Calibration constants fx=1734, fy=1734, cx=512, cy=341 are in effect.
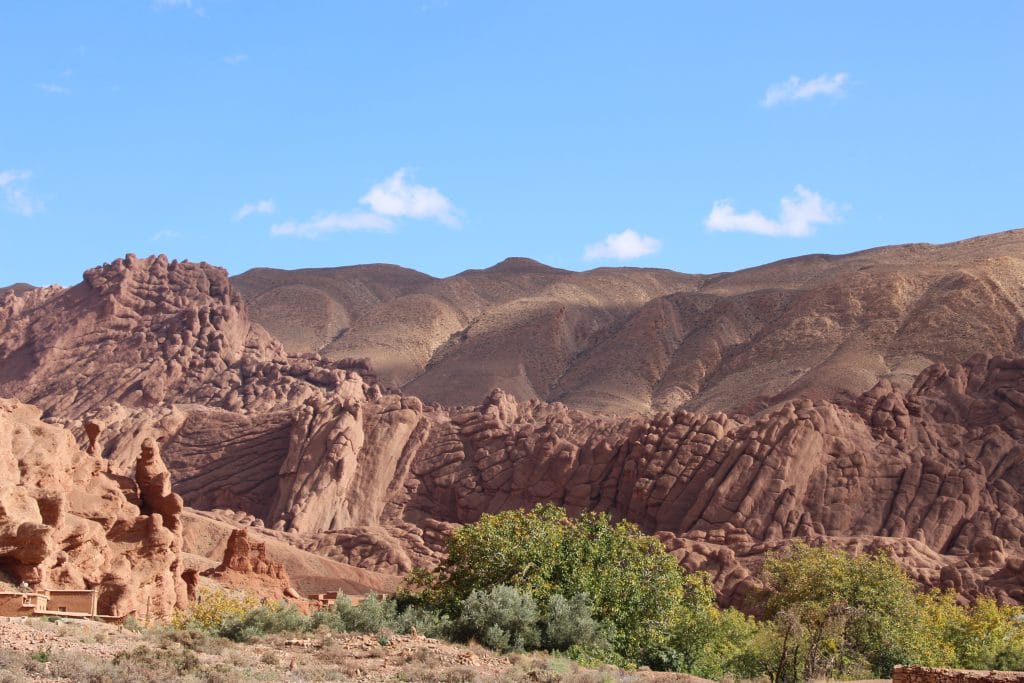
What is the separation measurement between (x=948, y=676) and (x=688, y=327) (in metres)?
121

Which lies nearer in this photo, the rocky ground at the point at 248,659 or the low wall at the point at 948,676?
the low wall at the point at 948,676

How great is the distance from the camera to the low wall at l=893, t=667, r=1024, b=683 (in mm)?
27266

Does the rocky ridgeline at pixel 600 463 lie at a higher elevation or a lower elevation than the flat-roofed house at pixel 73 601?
higher

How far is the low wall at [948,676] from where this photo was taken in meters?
27.3

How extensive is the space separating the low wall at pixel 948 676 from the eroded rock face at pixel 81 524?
68.7ft

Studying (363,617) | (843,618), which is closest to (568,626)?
(363,617)

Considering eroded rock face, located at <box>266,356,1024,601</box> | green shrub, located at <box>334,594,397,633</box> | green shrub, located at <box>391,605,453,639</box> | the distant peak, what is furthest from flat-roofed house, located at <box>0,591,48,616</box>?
the distant peak

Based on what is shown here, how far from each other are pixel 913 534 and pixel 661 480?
11.6 m

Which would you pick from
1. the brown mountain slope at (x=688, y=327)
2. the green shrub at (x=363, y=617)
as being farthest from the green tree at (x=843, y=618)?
the brown mountain slope at (x=688, y=327)

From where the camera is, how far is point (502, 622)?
36.2 metres

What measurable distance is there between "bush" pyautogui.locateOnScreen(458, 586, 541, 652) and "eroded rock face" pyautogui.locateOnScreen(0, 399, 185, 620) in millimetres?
9957

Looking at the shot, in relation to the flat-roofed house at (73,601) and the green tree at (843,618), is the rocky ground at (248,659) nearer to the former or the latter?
the green tree at (843,618)

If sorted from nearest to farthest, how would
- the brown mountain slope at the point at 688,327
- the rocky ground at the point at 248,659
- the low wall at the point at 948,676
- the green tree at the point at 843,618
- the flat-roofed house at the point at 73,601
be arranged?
1. the low wall at the point at 948,676
2. the rocky ground at the point at 248,659
3. the green tree at the point at 843,618
4. the flat-roofed house at the point at 73,601
5. the brown mountain slope at the point at 688,327

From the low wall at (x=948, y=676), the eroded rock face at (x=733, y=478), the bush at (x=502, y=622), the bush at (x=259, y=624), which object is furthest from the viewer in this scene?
the eroded rock face at (x=733, y=478)
